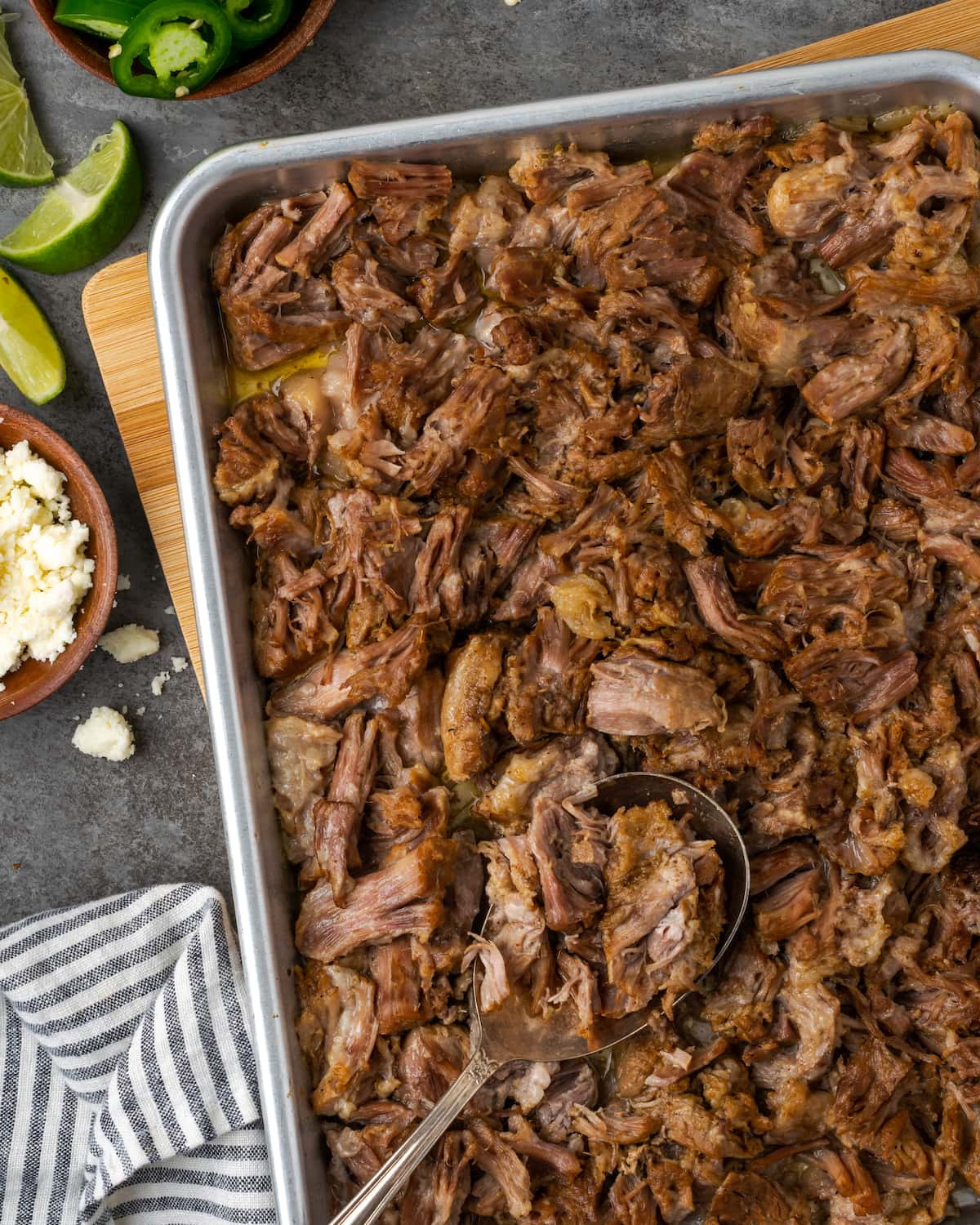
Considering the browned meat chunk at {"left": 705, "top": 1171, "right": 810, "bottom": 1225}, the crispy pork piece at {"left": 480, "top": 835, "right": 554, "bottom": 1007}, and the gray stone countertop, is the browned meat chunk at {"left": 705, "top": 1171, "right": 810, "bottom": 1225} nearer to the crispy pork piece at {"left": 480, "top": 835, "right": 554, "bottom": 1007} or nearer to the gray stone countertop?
the crispy pork piece at {"left": 480, "top": 835, "right": 554, "bottom": 1007}

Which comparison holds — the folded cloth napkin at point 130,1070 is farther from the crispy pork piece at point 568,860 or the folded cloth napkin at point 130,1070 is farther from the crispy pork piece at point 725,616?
the crispy pork piece at point 725,616

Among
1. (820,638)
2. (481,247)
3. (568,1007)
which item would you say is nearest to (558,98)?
(481,247)

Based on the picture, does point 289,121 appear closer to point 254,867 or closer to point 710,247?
point 710,247

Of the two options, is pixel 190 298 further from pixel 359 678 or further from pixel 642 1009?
pixel 642 1009

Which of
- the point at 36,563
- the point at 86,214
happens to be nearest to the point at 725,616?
the point at 36,563

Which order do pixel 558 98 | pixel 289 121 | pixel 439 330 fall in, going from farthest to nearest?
pixel 289 121
pixel 439 330
pixel 558 98

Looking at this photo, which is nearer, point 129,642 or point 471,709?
point 471,709
